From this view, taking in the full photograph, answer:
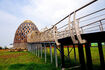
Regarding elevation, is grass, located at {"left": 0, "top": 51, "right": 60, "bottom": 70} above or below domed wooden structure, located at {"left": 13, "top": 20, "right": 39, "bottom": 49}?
below

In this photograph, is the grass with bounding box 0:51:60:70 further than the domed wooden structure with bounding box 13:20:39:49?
No

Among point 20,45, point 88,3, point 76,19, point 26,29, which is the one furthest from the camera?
point 26,29

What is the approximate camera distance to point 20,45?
134ft

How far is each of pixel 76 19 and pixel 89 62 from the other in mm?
2459

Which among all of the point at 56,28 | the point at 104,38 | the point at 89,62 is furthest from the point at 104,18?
the point at 56,28

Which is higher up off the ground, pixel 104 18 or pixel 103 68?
pixel 104 18

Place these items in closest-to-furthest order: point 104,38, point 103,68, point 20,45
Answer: point 104,38 < point 103,68 < point 20,45

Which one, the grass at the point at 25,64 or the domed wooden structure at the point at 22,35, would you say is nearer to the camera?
the grass at the point at 25,64

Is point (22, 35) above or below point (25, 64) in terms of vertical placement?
above

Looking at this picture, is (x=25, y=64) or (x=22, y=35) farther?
(x=22, y=35)

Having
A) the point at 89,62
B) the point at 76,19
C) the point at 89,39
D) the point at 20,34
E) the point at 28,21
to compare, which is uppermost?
the point at 28,21

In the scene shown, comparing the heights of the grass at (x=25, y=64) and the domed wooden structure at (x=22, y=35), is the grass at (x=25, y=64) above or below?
below

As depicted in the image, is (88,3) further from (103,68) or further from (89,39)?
(103,68)

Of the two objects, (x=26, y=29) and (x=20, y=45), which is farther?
(x=26, y=29)
